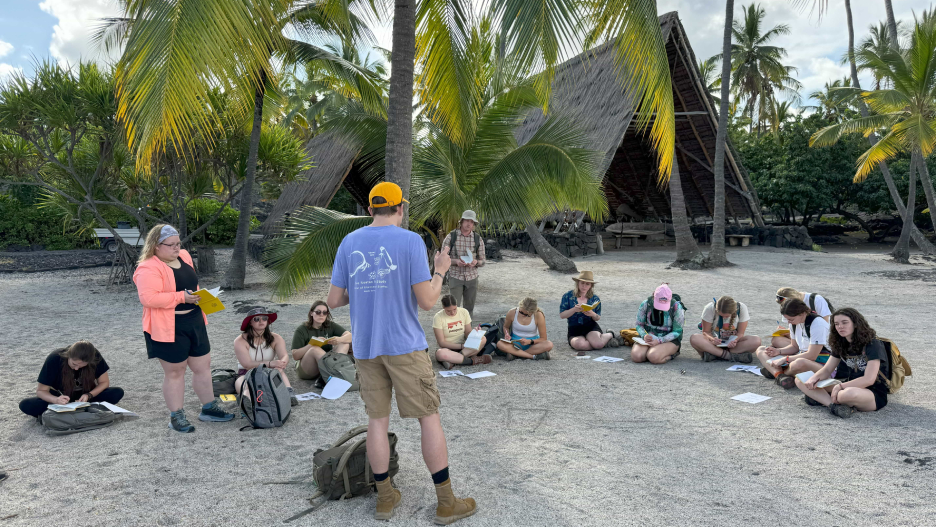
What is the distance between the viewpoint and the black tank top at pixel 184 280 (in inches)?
164

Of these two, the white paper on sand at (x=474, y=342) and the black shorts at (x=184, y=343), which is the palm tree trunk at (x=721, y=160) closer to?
the white paper on sand at (x=474, y=342)

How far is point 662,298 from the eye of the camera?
20.7 ft

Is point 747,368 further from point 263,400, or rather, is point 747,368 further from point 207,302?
point 207,302

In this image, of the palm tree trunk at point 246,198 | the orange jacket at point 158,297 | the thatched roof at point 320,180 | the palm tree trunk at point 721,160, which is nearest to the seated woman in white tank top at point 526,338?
the orange jacket at point 158,297

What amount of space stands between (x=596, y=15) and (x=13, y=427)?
18.5ft

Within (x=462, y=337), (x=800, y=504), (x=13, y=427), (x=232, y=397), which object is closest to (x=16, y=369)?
(x=13, y=427)

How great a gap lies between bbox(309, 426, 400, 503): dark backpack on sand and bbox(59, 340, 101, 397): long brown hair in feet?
7.58

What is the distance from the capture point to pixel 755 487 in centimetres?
331

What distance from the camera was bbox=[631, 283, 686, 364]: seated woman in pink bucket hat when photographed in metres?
6.35

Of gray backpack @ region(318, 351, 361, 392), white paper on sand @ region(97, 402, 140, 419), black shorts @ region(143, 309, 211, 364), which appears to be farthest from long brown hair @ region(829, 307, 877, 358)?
white paper on sand @ region(97, 402, 140, 419)

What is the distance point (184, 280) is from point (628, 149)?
20272mm

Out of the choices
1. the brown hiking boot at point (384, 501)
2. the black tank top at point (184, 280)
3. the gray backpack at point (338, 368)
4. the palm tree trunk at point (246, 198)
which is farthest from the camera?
the palm tree trunk at point (246, 198)

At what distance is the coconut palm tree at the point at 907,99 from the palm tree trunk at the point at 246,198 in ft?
47.7

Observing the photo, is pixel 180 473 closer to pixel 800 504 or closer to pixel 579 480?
pixel 579 480
